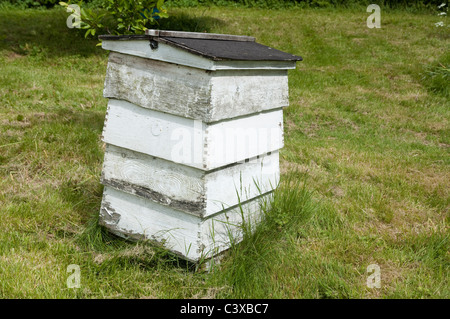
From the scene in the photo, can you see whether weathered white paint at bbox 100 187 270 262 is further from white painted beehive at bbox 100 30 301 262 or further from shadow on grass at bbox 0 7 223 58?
shadow on grass at bbox 0 7 223 58

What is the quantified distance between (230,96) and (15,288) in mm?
1547

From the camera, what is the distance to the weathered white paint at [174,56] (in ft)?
7.52

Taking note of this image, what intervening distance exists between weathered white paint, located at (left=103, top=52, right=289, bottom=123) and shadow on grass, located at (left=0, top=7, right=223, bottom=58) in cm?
682

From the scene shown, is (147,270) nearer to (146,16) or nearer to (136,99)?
(136,99)

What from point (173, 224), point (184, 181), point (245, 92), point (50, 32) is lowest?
point (173, 224)

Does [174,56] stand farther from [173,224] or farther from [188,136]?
[173,224]

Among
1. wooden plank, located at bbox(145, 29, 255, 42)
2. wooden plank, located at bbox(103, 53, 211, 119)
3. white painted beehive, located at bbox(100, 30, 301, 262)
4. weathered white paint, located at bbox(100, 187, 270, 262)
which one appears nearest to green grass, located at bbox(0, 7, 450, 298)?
weathered white paint, located at bbox(100, 187, 270, 262)

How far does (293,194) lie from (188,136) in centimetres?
96

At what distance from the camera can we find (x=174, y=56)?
93.8 inches

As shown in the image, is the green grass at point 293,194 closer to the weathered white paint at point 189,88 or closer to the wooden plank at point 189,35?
the weathered white paint at point 189,88

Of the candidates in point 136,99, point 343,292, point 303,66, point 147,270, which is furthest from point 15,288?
point 303,66

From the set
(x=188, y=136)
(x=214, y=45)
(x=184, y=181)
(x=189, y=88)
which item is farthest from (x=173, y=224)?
(x=214, y=45)

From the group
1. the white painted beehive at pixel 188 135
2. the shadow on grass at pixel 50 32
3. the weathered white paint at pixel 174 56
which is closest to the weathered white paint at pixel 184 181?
the white painted beehive at pixel 188 135

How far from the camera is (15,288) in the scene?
234cm
